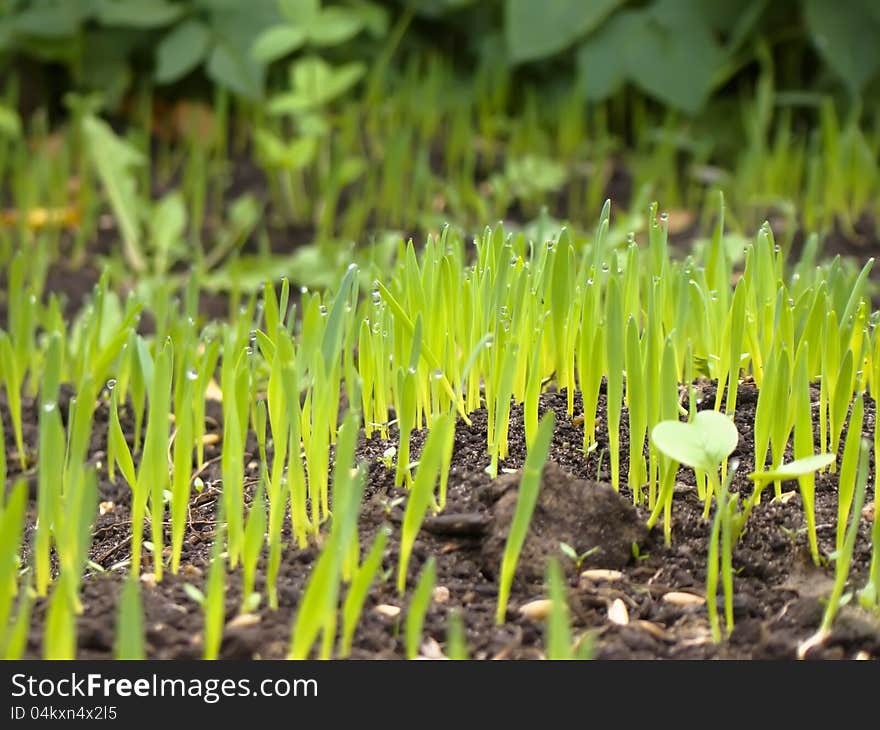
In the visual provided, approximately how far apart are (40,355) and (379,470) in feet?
3.23

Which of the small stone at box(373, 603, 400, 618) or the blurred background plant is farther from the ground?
the blurred background plant

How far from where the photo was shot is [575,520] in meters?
1.34

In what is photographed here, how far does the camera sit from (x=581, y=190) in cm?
347

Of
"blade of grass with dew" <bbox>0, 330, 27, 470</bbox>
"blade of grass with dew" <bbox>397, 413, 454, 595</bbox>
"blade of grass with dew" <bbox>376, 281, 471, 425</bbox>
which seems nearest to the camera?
"blade of grass with dew" <bbox>397, 413, 454, 595</bbox>

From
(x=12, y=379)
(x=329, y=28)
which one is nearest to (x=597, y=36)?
(x=329, y=28)

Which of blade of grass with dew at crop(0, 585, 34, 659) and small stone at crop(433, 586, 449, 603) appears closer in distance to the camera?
blade of grass with dew at crop(0, 585, 34, 659)

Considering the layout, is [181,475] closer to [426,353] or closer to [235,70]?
[426,353]

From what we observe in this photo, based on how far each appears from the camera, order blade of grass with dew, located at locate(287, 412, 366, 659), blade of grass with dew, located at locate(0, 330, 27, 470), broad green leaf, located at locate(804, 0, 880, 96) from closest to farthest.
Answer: blade of grass with dew, located at locate(287, 412, 366, 659) → blade of grass with dew, located at locate(0, 330, 27, 470) → broad green leaf, located at locate(804, 0, 880, 96)

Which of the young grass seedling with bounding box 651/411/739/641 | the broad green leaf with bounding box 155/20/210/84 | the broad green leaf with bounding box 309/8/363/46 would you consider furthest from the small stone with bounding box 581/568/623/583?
the broad green leaf with bounding box 155/20/210/84

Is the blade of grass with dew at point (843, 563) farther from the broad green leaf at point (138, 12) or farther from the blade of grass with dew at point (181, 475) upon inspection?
the broad green leaf at point (138, 12)

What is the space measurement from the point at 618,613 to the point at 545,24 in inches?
99.0

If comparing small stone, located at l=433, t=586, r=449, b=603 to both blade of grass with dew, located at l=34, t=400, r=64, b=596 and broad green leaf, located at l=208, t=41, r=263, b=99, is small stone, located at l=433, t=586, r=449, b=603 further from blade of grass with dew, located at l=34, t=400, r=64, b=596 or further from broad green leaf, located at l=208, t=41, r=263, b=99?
broad green leaf, located at l=208, t=41, r=263, b=99

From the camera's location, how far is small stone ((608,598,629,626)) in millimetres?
1242

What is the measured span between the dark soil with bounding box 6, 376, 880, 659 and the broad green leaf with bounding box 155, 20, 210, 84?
7.37 ft
